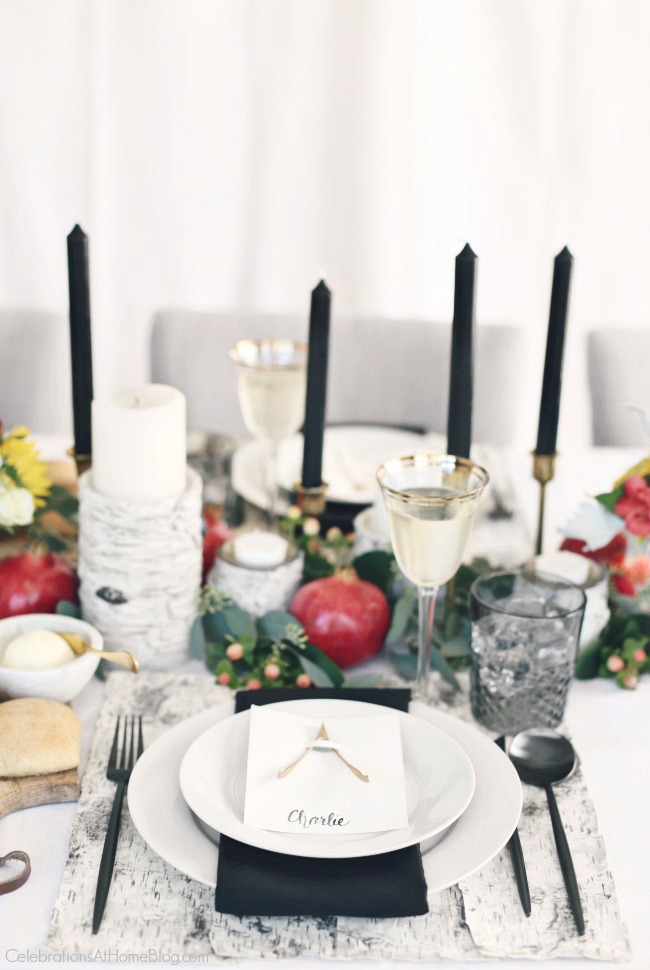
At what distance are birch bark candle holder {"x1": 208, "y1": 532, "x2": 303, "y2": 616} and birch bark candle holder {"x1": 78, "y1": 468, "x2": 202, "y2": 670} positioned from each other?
3 centimetres

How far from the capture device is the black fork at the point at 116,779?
2.00ft

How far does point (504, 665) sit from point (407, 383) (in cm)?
96

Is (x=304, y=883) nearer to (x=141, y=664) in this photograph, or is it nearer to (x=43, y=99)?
(x=141, y=664)

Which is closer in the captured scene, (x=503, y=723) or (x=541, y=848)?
(x=541, y=848)

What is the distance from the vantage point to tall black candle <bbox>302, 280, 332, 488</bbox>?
0.88 meters

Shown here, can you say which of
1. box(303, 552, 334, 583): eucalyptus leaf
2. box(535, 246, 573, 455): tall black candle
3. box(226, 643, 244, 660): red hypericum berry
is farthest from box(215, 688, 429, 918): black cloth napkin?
box(535, 246, 573, 455): tall black candle

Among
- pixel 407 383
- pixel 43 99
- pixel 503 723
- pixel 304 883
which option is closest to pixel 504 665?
pixel 503 723

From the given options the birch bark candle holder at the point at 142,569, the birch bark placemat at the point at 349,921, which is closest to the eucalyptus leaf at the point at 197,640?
the birch bark candle holder at the point at 142,569

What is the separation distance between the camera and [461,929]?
608 millimetres

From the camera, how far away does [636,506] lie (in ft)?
2.81

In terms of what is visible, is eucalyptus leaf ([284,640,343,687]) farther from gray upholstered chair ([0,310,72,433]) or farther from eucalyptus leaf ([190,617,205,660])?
gray upholstered chair ([0,310,72,433])

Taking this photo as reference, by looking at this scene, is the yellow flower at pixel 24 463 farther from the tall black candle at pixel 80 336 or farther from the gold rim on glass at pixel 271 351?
the gold rim on glass at pixel 271 351

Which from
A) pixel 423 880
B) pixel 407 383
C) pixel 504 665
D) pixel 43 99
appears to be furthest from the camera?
pixel 43 99

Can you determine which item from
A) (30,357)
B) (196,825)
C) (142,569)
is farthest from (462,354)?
(30,357)
